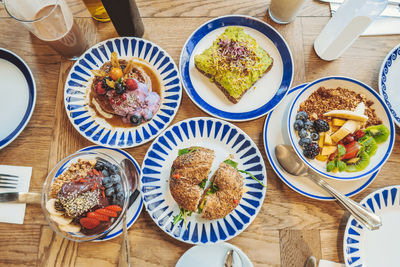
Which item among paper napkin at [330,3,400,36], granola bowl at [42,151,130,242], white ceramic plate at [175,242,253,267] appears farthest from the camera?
paper napkin at [330,3,400,36]

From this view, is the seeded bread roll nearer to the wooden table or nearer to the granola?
the wooden table

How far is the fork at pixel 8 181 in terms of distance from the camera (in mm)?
1685

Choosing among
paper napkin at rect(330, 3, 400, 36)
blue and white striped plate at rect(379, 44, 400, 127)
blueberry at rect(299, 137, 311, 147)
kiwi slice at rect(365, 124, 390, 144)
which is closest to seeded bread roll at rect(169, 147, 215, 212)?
blueberry at rect(299, 137, 311, 147)

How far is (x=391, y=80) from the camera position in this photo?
1.83m

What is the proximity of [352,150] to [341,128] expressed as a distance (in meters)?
0.14

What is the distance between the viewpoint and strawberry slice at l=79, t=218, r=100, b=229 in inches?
57.2

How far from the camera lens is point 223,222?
1.64m

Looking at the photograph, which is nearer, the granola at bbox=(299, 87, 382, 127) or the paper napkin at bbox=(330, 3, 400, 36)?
the granola at bbox=(299, 87, 382, 127)

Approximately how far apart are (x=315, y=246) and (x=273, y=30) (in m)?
1.37

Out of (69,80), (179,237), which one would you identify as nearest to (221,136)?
(179,237)

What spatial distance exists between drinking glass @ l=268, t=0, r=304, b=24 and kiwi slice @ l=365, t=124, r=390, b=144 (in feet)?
2.82

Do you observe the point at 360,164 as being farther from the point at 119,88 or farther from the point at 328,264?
the point at 119,88

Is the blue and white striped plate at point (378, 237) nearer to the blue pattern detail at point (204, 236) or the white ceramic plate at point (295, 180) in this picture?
the white ceramic plate at point (295, 180)

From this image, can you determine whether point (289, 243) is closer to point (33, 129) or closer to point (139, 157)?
point (139, 157)
